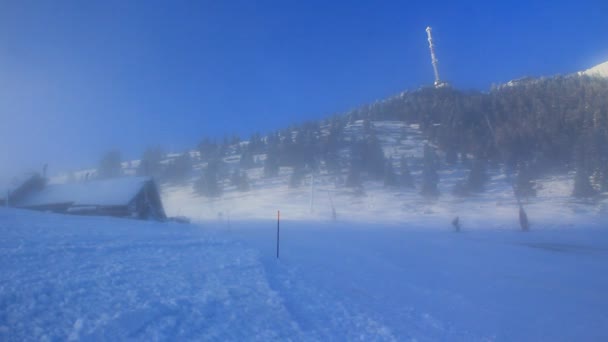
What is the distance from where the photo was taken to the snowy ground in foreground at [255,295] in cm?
560

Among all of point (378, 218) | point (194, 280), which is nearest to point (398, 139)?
point (378, 218)

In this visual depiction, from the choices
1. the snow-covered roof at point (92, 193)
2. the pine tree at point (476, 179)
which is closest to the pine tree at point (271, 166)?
the pine tree at point (476, 179)

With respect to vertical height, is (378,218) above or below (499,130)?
below

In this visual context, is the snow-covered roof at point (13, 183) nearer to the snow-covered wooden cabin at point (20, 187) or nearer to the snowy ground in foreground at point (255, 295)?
the snow-covered wooden cabin at point (20, 187)

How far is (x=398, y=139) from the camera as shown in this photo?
92.1 m

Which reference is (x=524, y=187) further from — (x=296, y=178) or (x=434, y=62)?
(x=434, y=62)

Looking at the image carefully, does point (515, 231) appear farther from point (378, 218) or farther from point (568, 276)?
point (568, 276)

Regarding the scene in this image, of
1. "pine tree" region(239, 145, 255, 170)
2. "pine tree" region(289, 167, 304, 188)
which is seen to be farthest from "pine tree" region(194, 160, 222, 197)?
"pine tree" region(289, 167, 304, 188)

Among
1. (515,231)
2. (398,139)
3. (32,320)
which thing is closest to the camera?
(32,320)

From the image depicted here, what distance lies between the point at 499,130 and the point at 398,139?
24.4 meters

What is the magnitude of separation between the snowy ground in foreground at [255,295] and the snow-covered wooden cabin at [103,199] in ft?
59.3

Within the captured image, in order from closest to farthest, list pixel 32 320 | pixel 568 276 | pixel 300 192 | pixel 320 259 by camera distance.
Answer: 1. pixel 32 320
2. pixel 320 259
3. pixel 568 276
4. pixel 300 192

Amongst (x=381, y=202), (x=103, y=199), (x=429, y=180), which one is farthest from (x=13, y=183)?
(x=429, y=180)

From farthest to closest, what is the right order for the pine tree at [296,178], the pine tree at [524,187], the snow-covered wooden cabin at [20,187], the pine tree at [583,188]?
the pine tree at [296,178] → the pine tree at [524,187] → the pine tree at [583,188] → the snow-covered wooden cabin at [20,187]
